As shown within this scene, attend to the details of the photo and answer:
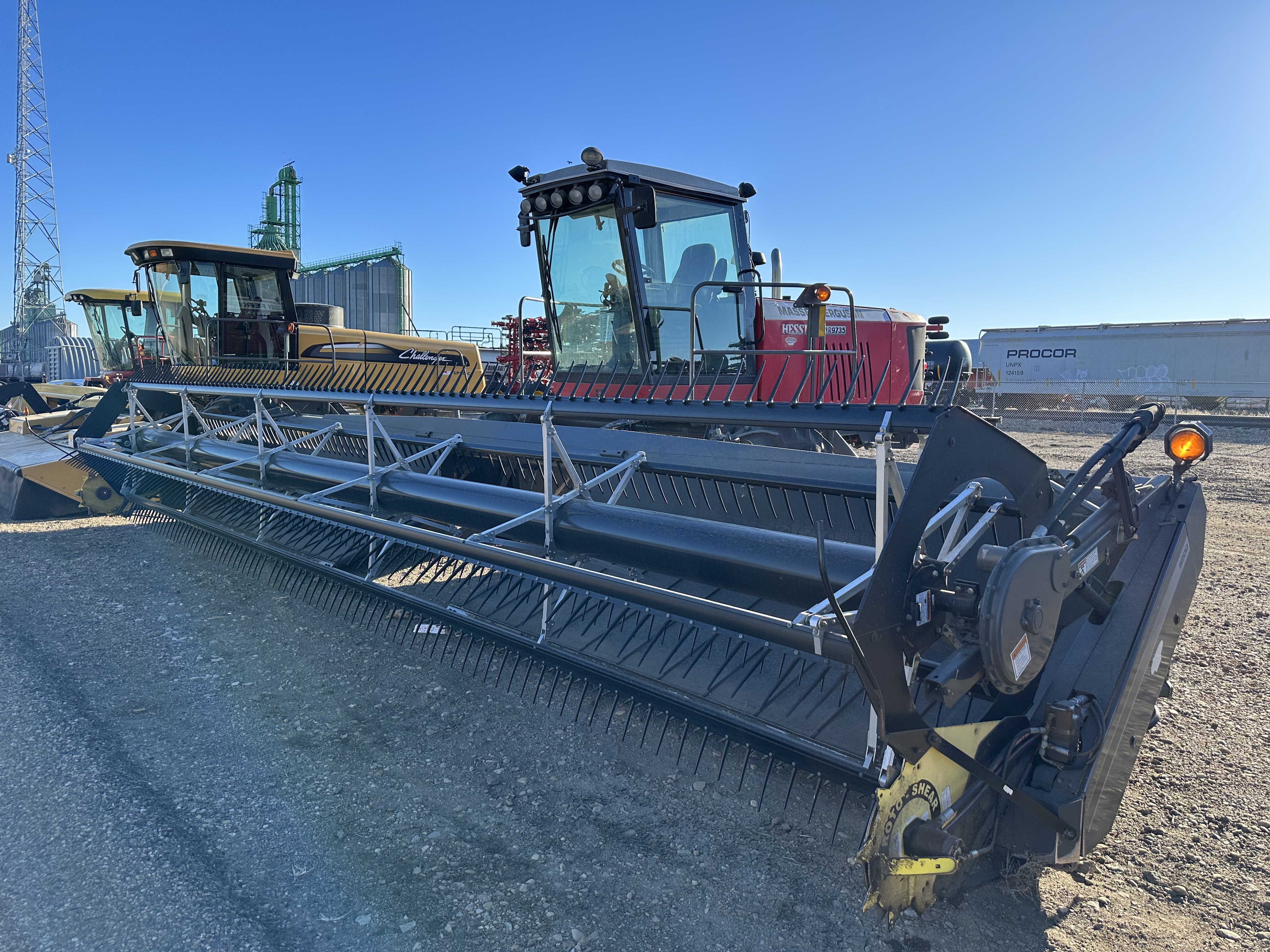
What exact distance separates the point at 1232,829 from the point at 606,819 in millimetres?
1908

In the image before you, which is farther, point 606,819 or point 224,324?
point 224,324

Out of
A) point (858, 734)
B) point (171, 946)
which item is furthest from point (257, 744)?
point (858, 734)

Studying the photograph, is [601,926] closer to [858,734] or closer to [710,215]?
[858,734]

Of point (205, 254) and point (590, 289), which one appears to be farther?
point (205, 254)

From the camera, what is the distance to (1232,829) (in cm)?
231

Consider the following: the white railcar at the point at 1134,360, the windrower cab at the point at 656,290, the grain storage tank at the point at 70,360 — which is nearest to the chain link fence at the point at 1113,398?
the white railcar at the point at 1134,360

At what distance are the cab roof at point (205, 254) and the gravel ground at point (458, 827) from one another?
562 centimetres

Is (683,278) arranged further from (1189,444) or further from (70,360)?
(70,360)

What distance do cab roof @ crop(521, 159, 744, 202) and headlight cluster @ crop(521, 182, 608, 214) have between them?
41 mm

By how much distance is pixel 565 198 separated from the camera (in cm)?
459

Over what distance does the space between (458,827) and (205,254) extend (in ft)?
26.0

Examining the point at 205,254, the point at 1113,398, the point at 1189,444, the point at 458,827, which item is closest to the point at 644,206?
the point at 1189,444

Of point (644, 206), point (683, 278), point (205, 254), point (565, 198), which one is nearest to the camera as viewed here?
point (644, 206)

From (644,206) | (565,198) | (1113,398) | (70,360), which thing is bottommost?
(1113,398)
